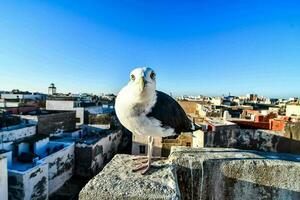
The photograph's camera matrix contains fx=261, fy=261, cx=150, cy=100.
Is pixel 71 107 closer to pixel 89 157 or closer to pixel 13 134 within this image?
pixel 89 157

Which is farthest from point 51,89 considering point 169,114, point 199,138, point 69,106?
point 169,114

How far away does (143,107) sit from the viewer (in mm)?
2613

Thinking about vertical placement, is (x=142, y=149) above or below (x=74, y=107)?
below

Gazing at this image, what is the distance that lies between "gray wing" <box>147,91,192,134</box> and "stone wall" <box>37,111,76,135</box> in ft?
63.4

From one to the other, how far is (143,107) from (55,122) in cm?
2165

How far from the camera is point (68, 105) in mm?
29078

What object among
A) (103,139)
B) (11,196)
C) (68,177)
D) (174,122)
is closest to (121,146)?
(103,139)

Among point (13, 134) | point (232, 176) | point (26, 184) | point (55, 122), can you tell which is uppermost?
point (232, 176)

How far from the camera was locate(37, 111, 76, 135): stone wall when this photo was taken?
20719mm

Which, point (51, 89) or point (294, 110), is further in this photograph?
point (51, 89)

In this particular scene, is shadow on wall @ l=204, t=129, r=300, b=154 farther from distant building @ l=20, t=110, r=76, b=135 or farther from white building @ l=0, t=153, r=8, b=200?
distant building @ l=20, t=110, r=76, b=135

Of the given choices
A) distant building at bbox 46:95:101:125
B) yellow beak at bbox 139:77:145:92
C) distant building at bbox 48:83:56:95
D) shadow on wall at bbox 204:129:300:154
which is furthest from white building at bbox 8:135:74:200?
distant building at bbox 48:83:56:95

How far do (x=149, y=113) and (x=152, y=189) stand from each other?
2.89ft

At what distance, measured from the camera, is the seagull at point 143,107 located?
2.49 m
